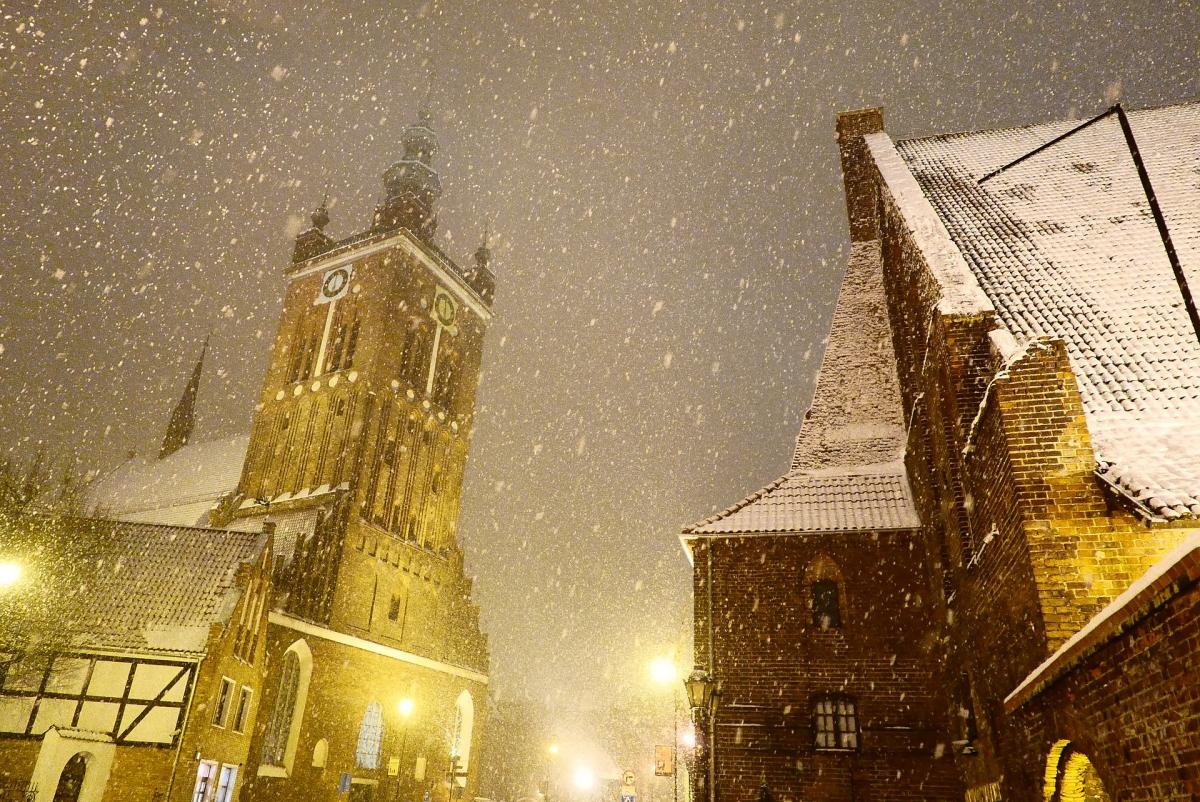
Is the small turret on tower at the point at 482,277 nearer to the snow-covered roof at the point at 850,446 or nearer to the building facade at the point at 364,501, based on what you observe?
the building facade at the point at 364,501

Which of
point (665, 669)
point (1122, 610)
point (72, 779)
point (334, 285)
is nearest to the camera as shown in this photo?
point (1122, 610)

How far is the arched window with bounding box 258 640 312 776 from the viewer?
25.4 metres

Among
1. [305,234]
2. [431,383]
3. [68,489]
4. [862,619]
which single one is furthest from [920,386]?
[305,234]

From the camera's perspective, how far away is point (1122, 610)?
4.00 meters

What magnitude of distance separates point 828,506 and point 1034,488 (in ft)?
25.0

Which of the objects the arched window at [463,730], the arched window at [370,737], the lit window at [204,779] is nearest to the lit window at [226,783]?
the lit window at [204,779]

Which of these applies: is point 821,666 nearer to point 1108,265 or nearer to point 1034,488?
point 1034,488

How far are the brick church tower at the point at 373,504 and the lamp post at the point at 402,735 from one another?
7cm

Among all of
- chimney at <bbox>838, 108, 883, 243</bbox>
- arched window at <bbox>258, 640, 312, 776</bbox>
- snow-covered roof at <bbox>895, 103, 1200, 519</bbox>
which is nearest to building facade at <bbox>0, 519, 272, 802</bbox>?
arched window at <bbox>258, 640, 312, 776</bbox>

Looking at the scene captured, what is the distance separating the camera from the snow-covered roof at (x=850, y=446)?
43.3 ft

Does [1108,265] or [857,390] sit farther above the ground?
[857,390]

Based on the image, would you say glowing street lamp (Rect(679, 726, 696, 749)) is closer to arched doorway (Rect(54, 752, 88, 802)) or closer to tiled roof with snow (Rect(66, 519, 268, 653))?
tiled roof with snow (Rect(66, 519, 268, 653))

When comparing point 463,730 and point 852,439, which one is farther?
point 463,730

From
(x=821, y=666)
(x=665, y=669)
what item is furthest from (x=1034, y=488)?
(x=665, y=669)
